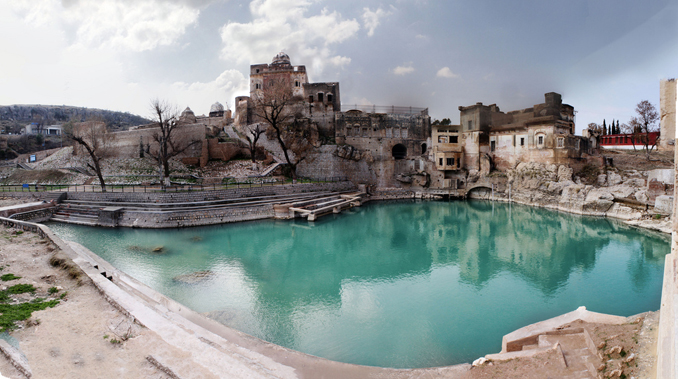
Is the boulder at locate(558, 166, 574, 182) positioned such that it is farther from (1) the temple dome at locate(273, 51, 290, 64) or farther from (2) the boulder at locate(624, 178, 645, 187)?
(1) the temple dome at locate(273, 51, 290, 64)

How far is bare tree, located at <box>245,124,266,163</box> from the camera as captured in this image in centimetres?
3075

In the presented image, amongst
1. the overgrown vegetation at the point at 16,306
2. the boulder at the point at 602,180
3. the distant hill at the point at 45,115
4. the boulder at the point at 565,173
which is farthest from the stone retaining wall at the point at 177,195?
the distant hill at the point at 45,115

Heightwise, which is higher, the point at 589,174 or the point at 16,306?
the point at 589,174

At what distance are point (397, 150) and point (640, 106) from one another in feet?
71.6

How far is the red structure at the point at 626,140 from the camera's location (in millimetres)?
33597

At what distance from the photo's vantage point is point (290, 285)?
39.6 feet

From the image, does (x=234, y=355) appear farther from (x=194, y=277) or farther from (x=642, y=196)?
(x=642, y=196)

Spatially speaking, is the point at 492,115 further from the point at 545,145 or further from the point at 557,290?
the point at 557,290

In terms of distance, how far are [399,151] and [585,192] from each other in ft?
56.8

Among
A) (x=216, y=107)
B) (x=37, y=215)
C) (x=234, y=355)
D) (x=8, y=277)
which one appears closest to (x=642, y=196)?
(x=234, y=355)

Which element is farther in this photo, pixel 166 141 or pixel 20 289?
pixel 166 141

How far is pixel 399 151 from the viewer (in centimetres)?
3769

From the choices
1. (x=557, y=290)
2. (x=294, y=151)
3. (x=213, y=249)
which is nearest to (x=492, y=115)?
(x=294, y=151)

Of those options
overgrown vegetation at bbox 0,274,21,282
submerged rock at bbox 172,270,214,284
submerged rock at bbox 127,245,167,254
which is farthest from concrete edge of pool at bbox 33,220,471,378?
submerged rock at bbox 127,245,167,254
